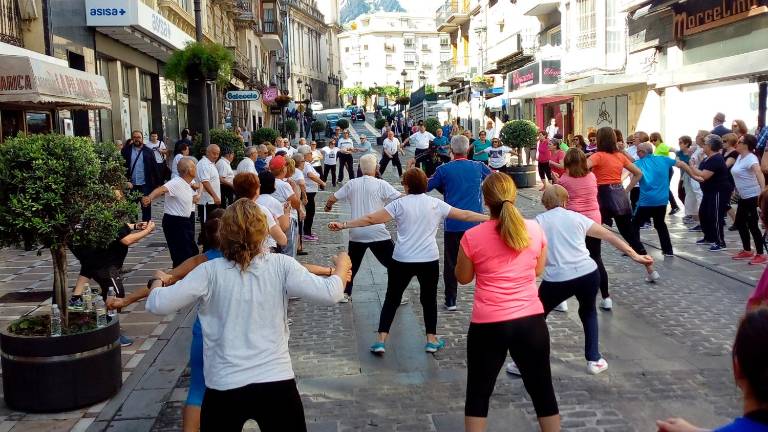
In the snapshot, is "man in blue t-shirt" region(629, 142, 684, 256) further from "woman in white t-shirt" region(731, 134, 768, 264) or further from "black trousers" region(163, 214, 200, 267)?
"black trousers" region(163, 214, 200, 267)

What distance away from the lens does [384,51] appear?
122 meters

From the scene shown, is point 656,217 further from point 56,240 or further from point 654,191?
point 56,240

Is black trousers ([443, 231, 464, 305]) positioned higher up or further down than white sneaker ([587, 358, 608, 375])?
higher up

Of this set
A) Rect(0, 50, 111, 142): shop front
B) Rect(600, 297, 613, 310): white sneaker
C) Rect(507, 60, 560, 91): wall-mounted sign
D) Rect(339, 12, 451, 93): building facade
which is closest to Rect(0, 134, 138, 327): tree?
Rect(600, 297, 613, 310): white sneaker

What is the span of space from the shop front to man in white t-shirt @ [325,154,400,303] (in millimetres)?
4688

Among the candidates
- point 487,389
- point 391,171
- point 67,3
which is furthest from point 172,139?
point 487,389

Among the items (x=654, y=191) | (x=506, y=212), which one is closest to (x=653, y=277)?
(x=654, y=191)

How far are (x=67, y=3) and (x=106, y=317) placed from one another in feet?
45.2

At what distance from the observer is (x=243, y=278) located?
3.35m

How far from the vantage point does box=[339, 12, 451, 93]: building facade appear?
399 feet

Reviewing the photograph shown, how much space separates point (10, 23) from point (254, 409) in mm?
13433

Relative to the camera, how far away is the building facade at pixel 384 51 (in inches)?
4793

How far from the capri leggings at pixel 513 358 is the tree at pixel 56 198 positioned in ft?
9.61

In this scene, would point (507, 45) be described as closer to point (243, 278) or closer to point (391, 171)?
point (391, 171)
